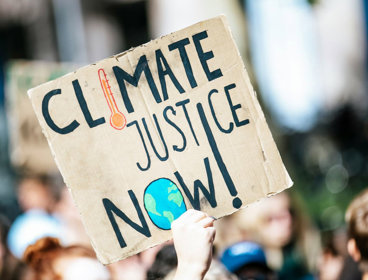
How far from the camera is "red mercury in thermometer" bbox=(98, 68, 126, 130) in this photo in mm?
2994

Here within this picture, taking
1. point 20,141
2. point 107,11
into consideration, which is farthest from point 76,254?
point 107,11

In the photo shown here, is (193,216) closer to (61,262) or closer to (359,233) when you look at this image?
(359,233)

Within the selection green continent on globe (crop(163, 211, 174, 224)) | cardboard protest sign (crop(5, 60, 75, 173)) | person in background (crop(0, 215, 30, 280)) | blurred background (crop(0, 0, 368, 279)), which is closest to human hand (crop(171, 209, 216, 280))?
green continent on globe (crop(163, 211, 174, 224))

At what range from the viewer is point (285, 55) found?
51.1 feet

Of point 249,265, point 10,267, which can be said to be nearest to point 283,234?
point 249,265

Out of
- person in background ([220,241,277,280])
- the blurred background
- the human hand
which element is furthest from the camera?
the blurred background

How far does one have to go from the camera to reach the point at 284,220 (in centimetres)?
518

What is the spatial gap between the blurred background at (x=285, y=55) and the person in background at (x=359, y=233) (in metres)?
5.10

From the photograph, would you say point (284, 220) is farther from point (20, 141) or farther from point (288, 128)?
point (288, 128)

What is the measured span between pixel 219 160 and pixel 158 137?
0.24m

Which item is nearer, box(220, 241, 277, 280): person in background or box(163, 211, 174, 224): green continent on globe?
box(163, 211, 174, 224): green continent on globe

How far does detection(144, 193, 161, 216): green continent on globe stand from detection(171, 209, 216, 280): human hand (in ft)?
0.78

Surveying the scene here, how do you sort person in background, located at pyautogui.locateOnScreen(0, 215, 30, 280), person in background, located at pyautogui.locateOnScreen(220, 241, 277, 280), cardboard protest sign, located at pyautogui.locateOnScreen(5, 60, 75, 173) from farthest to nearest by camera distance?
cardboard protest sign, located at pyautogui.locateOnScreen(5, 60, 75, 173), person in background, located at pyautogui.locateOnScreen(0, 215, 30, 280), person in background, located at pyautogui.locateOnScreen(220, 241, 277, 280)

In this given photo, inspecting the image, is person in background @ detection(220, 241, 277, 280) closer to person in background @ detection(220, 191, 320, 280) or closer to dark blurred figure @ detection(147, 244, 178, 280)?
dark blurred figure @ detection(147, 244, 178, 280)
